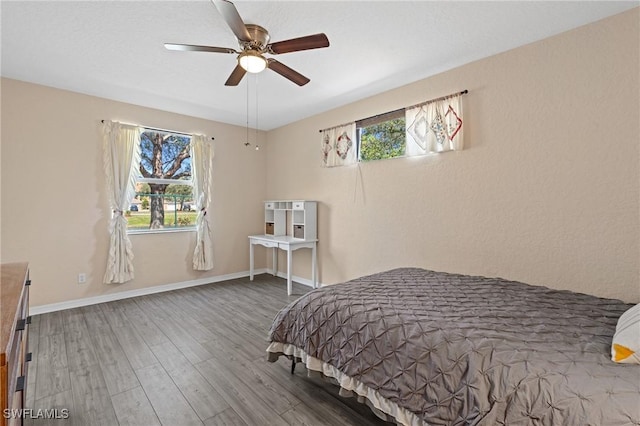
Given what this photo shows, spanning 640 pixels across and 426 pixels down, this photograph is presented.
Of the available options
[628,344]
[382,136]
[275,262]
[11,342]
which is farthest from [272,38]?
[275,262]

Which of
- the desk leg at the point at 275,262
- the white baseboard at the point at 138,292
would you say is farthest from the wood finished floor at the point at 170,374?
the desk leg at the point at 275,262

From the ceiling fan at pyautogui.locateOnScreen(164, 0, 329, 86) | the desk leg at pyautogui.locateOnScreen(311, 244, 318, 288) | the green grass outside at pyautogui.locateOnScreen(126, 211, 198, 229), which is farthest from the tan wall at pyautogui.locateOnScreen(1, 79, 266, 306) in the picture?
the ceiling fan at pyautogui.locateOnScreen(164, 0, 329, 86)

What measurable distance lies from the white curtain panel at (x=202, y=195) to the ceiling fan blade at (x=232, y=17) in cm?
287

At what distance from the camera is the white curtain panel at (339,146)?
156 inches

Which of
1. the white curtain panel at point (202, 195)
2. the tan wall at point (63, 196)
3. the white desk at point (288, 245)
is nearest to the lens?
the tan wall at point (63, 196)

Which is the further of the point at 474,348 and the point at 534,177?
the point at 534,177

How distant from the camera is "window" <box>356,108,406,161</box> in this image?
11.6 ft

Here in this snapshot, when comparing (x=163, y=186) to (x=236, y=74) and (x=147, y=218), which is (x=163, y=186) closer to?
(x=147, y=218)

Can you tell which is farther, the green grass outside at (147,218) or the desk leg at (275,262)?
the desk leg at (275,262)

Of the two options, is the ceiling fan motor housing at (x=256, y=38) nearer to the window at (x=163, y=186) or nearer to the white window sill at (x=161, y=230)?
the window at (x=163, y=186)

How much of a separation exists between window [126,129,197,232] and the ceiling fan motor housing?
2.73m

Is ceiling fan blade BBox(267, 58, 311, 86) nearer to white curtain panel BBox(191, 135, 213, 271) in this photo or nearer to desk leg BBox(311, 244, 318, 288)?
desk leg BBox(311, 244, 318, 288)

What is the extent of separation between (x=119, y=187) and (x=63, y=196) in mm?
578

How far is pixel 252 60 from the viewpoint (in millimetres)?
2209
